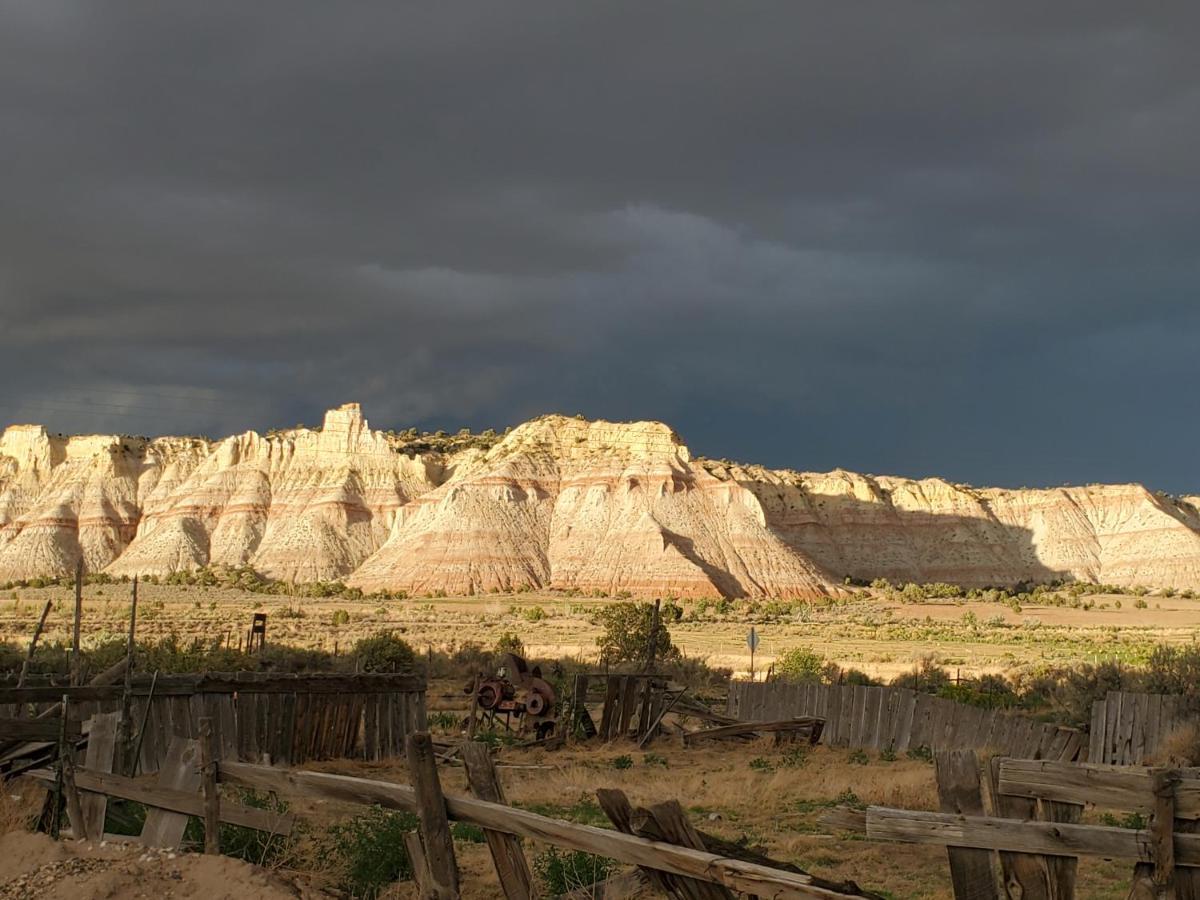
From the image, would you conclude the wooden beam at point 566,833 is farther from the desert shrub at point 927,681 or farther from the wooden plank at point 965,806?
the desert shrub at point 927,681

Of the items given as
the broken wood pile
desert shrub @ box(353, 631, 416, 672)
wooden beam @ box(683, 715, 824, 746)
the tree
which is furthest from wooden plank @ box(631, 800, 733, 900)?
the tree

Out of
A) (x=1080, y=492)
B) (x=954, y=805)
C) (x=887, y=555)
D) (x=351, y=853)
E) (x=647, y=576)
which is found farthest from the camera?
(x=1080, y=492)

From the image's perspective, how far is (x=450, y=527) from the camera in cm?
7969

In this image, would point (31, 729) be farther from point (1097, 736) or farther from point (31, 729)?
point (1097, 736)

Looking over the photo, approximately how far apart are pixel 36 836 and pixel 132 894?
4.70 feet

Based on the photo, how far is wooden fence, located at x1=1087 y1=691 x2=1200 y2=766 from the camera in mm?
14922

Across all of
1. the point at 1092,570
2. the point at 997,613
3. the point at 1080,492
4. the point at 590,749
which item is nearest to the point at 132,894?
the point at 590,749

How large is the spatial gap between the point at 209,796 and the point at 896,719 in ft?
41.7

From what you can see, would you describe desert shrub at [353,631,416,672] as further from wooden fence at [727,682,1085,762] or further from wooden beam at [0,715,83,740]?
wooden beam at [0,715,83,740]

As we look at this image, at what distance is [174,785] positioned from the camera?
23.4 feet

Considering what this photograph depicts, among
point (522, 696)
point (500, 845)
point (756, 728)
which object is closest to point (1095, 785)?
point (500, 845)

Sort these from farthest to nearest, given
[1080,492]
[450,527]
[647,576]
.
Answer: [1080,492], [450,527], [647,576]

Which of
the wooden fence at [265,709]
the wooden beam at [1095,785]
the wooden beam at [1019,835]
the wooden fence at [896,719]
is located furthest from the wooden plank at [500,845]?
the wooden fence at [896,719]

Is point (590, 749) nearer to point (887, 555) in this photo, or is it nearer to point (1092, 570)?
point (887, 555)
